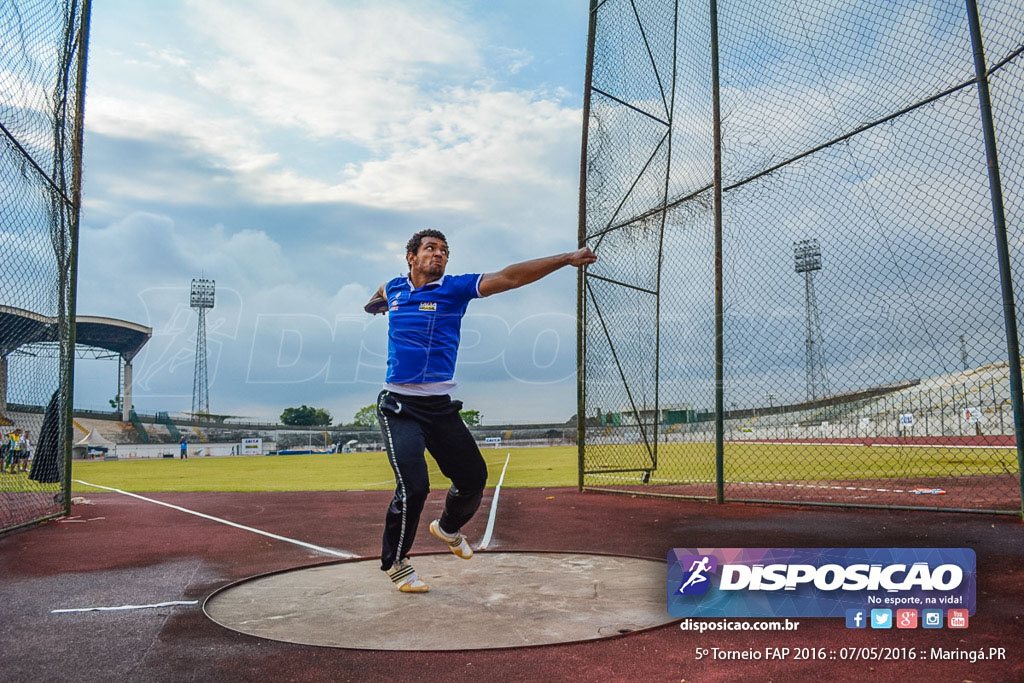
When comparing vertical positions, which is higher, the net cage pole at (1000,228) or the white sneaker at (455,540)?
the net cage pole at (1000,228)

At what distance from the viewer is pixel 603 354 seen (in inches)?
417

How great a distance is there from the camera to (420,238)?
4.86m

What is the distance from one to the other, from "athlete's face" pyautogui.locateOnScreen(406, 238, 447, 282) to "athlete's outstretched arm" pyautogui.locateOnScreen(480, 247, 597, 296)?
→ 37 cm

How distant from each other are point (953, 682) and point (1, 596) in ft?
17.3

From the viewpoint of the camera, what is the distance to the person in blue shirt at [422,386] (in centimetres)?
447

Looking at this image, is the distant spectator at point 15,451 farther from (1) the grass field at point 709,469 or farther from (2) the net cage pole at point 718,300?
(2) the net cage pole at point 718,300

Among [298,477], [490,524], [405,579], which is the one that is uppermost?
[405,579]

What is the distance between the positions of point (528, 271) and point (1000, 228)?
437 cm

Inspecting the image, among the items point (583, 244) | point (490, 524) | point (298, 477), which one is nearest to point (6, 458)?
point (298, 477)

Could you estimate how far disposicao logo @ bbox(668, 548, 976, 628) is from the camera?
361 centimetres

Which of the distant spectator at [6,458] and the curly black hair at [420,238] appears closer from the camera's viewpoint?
the curly black hair at [420,238]

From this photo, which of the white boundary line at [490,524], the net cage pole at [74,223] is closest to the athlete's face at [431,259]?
the white boundary line at [490,524]

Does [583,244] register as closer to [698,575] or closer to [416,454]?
[416,454]

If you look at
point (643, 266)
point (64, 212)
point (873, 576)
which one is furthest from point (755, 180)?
point (64, 212)
